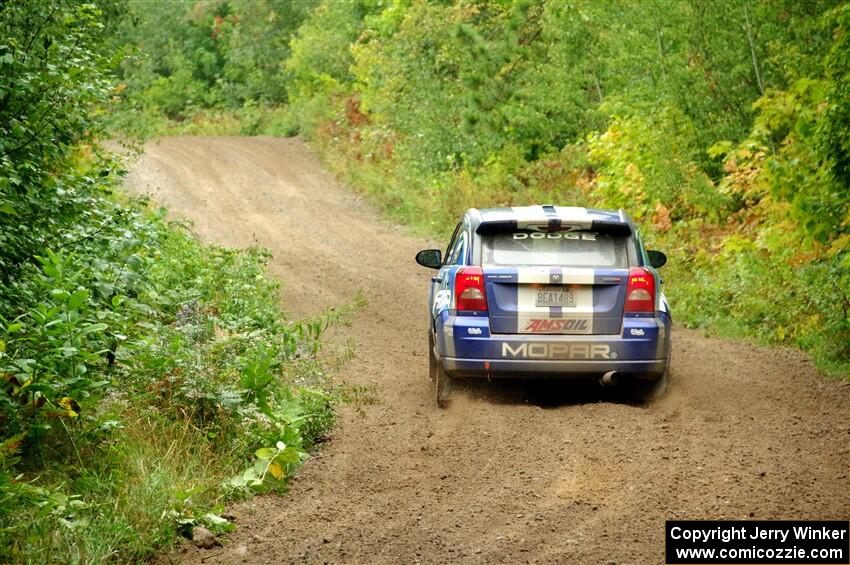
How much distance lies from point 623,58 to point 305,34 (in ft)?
80.9

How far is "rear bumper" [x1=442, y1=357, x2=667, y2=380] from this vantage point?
30.8 feet

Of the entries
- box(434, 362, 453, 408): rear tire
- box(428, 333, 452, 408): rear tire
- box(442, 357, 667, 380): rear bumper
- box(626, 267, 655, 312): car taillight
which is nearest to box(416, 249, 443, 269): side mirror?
box(428, 333, 452, 408): rear tire

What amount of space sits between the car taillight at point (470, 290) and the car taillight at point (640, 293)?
47.0 inches

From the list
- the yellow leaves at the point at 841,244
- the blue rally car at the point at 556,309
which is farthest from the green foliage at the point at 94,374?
the yellow leaves at the point at 841,244

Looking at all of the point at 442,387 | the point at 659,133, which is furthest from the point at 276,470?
the point at 659,133

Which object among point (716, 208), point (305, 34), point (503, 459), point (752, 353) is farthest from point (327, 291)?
point (305, 34)

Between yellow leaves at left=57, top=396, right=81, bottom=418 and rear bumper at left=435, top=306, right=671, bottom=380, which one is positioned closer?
yellow leaves at left=57, top=396, right=81, bottom=418

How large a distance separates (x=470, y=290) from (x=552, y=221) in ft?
2.99

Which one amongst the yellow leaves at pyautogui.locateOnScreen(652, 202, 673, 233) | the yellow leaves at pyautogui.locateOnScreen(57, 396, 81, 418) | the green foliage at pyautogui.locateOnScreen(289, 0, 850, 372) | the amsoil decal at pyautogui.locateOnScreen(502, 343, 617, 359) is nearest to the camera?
the yellow leaves at pyautogui.locateOnScreen(57, 396, 81, 418)

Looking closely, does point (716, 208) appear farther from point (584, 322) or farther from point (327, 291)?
point (584, 322)

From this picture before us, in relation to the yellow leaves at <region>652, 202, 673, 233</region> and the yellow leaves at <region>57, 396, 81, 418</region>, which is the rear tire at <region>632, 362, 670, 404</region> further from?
the yellow leaves at <region>652, 202, 673, 233</region>

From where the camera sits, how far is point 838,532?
6113mm

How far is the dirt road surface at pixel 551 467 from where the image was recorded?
6.32 m

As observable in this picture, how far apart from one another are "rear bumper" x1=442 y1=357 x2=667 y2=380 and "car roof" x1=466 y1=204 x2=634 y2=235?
1145 mm
